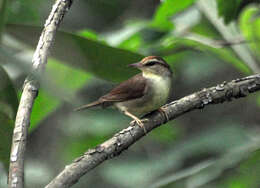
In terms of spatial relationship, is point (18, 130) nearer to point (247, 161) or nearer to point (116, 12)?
point (116, 12)

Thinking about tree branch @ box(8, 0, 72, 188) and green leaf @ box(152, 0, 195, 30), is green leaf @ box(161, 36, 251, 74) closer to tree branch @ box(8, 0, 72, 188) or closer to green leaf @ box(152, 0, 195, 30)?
green leaf @ box(152, 0, 195, 30)

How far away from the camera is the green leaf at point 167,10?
225cm

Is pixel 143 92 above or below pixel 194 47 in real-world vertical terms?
Result: above

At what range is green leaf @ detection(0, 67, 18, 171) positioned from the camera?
31.0 inches

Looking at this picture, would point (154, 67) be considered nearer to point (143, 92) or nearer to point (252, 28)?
point (143, 92)

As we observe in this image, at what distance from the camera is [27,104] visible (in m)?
1.21

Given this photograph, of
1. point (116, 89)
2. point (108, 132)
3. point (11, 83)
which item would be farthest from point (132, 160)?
point (11, 83)

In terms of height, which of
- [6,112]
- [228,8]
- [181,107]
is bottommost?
[6,112]

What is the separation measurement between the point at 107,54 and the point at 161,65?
218 centimetres

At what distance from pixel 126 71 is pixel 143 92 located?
6.13 feet

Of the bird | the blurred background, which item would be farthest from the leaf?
the bird

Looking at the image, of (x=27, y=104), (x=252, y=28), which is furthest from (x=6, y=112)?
(x=252, y=28)

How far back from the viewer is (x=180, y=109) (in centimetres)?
203

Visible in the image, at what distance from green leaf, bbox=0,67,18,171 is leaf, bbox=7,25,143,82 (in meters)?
0.13
